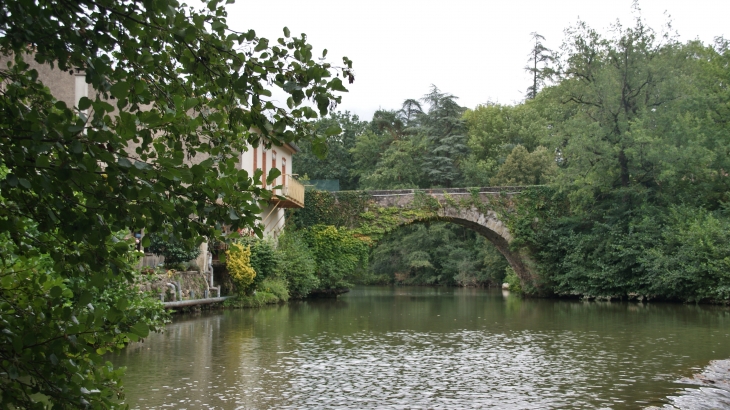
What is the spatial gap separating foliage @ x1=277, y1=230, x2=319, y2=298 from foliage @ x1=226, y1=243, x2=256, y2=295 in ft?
5.45

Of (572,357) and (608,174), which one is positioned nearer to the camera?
(572,357)

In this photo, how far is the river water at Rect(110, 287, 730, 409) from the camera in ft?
23.9

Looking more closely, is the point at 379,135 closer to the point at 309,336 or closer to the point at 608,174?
the point at 608,174

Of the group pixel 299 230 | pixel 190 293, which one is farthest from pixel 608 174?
pixel 190 293

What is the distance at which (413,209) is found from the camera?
2617 cm

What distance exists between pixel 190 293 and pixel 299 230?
864cm

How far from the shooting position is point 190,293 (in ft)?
57.2

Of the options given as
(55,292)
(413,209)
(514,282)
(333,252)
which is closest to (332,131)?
(55,292)

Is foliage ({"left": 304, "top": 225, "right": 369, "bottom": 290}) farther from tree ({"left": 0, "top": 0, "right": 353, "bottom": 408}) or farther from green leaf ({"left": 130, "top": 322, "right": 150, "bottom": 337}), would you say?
green leaf ({"left": 130, "top": 322, "right": 150, "bottom": 337})

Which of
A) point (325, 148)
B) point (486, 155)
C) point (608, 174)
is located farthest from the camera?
point (486, 155)

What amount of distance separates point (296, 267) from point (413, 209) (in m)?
5.91

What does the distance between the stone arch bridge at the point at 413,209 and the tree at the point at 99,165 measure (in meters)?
23.2

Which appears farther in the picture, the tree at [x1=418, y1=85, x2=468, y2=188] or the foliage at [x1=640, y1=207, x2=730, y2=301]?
the tree at [x1=418, y1=85, x2=468, y2=188]

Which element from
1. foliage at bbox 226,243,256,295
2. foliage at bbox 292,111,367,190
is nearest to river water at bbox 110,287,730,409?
foliage at bbox 226,243,256,295
